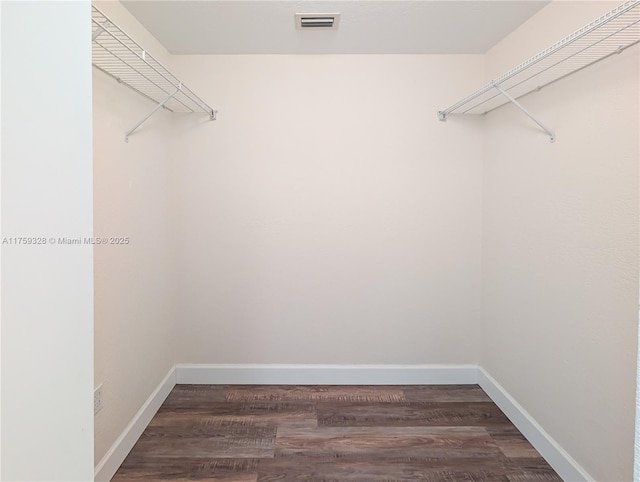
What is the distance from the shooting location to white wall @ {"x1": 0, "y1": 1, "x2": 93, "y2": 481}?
571mm

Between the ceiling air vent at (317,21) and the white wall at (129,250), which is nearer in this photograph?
the white wall at (129,250)

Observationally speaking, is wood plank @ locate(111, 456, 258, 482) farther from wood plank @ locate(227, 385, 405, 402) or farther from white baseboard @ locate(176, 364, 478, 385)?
white baseboard @ locate(176, 364, 478, 385)

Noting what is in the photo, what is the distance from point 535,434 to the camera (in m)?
1.92

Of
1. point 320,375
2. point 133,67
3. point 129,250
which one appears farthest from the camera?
point 320,375

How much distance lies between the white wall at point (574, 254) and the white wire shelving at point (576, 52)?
5 cm

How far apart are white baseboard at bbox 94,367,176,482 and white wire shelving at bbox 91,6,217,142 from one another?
151 cm

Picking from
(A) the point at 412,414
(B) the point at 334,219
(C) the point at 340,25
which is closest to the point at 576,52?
(C) the point at 340,25

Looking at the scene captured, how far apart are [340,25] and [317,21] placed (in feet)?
0.44

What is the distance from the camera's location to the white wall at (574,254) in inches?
55.9

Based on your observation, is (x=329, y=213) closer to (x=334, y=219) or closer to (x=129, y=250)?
(x=334, y=219)

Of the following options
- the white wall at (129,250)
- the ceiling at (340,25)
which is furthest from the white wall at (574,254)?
the white wall at (129,250)

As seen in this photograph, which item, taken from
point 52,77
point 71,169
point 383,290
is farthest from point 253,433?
point 52,77

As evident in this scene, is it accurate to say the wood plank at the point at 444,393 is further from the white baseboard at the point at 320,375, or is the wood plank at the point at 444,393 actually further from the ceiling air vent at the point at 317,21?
the ceiling air vent at the point at 317,21

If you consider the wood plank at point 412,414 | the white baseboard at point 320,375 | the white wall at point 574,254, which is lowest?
the wood plank at point 412,414
